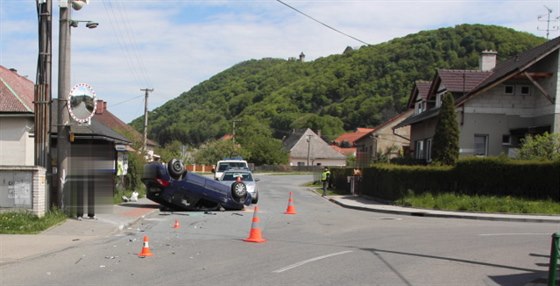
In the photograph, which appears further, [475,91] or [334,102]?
[334,102]

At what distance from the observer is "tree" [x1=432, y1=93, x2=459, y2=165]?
24922 millimetres

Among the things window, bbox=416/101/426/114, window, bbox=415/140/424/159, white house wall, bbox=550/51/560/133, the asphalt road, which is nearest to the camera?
the asphalt road

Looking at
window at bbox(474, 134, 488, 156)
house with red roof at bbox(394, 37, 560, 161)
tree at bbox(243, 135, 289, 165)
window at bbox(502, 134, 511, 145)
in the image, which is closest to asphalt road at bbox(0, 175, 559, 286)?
house with red roof at bbox(394, 37, 560, 161)

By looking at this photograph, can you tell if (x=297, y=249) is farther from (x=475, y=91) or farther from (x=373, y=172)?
(x=475, y=91)

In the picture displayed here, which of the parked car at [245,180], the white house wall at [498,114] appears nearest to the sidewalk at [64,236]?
the parked car at [245,180]

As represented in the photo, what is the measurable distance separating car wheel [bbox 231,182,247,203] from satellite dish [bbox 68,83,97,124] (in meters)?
6.72

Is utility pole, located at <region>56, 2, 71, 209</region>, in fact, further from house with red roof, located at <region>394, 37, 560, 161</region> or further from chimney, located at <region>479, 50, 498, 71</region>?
chimney, located at <region>479, 50, 498, 71</region>

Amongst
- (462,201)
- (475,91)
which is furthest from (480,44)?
(462,201)

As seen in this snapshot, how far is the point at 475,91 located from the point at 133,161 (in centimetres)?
1839

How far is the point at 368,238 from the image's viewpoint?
13.4 meters

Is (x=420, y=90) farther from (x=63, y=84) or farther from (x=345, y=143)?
(x=345, y=143)

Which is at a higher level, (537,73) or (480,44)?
(480,44)

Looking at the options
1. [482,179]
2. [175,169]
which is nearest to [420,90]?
[482,179]

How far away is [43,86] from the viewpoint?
51.0 feet
